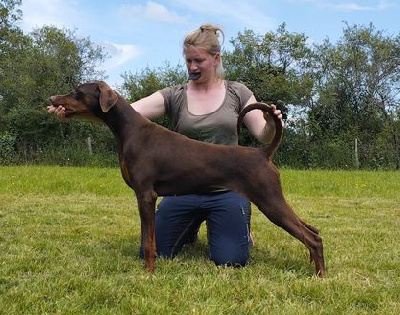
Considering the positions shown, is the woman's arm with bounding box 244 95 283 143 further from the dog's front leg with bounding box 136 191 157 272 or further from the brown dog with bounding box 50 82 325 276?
the dog's front leg with bounding box 136 191 157 272

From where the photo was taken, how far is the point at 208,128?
488 cm

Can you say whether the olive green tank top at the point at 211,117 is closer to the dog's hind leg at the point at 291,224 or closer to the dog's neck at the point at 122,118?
the dog's neck at the point at 122,118

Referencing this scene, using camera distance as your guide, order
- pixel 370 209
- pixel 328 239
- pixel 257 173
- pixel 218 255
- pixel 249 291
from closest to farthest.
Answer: pixel 249 291 → pixel 257 173 → pixel 218 255 → pixel 328 239 → pixel 370 209

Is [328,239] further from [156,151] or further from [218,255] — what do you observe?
[156,151]

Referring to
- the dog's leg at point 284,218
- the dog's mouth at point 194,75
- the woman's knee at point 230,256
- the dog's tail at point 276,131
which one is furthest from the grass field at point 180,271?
the dog's mouth at point 194,75

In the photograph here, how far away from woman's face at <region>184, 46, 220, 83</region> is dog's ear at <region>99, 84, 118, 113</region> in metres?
0.87

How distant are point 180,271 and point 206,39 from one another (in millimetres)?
2088

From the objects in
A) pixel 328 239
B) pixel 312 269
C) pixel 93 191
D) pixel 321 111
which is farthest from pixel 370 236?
pixel 321 111

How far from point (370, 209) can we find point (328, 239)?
3265mm

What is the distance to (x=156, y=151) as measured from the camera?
4184mm

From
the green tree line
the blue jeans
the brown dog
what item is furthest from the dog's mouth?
the green tree line

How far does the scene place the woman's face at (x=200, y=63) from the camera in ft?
15.2

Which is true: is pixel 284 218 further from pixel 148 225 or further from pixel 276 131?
pixel 148 225

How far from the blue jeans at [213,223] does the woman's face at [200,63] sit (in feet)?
3.74
